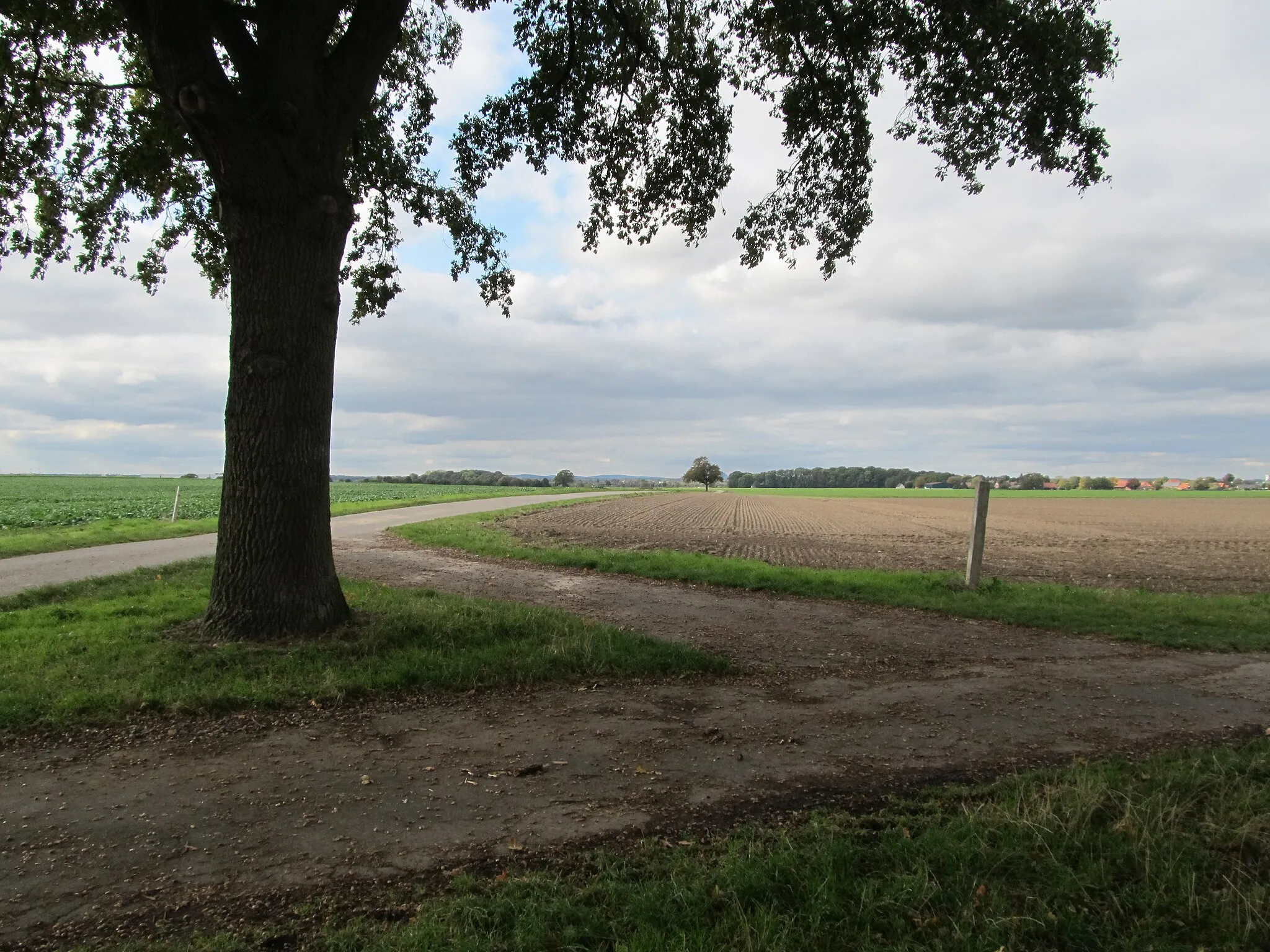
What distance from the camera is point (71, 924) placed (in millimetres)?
2732

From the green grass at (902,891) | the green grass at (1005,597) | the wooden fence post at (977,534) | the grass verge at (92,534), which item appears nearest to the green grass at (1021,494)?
the green grass at (1005,597)

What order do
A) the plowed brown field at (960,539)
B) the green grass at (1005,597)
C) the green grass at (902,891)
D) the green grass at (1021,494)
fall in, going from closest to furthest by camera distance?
1. the green grass at (902,891)
2. the green grass at (1005,597)
3. the plowed brown field at (960,539)
4. the green grass at (1021,494)

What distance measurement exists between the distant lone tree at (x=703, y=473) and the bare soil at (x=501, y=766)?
138 m

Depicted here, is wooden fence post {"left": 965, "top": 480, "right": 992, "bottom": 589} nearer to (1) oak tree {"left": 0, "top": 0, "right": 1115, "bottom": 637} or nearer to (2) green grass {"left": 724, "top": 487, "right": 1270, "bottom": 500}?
(1) oak tree {"left": 0, "top": 0, "right": 1115, "bottom": 637}

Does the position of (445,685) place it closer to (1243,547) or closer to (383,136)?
(383,136)

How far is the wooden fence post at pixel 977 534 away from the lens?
11.8 m

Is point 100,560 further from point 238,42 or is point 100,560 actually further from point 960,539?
point 960,539

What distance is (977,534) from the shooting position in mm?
12047

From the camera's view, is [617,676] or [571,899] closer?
[571,899]

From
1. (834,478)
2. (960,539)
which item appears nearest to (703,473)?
(834,478)

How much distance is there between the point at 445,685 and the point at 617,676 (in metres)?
1.52

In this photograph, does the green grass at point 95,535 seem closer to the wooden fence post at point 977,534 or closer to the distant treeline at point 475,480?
the wooden fence post at point 977,534

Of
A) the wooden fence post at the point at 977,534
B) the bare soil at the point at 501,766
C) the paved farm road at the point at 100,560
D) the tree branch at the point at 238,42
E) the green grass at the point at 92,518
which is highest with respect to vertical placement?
the tree branch at the point at 238,42

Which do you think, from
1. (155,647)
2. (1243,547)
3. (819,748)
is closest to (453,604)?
(155,647)
